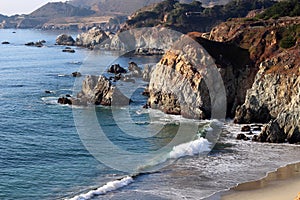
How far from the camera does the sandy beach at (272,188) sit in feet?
86.9

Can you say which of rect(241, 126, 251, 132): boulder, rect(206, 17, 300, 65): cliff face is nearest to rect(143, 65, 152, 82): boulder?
rect(206, 17, 300, 65): cliff face

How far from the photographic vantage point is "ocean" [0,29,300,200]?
28.0m

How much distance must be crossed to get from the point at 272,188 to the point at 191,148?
9.19 metres

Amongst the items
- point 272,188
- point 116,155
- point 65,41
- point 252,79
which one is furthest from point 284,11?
point 65,41

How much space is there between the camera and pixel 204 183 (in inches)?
1130

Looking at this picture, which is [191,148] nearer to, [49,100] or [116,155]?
[116,155]

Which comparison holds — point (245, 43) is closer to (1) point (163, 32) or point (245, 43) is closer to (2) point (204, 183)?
(2) point (204, 183)

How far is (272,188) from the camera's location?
27875mm

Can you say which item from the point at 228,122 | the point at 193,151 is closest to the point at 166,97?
the point at 228,122

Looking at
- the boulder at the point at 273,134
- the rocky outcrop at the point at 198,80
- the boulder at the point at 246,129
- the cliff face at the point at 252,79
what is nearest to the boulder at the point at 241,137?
the cliff face at the point at 252,79

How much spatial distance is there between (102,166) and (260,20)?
1497 inches

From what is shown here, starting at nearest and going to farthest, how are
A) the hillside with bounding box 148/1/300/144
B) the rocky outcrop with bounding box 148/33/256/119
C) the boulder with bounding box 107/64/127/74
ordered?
the hillside with bounding box 148/1/300/144
the rocky outcrop with bounding box 148/33/256/119
the boulder with bounding box 107/64/127/74

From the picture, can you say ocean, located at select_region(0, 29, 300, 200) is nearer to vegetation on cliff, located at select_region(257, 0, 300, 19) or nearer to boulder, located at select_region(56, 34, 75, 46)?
vegetation on cliff, located at select_region(257, 0, 300, 19)

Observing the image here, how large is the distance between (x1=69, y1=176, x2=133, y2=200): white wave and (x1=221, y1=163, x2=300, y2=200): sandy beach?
19.9 ft
